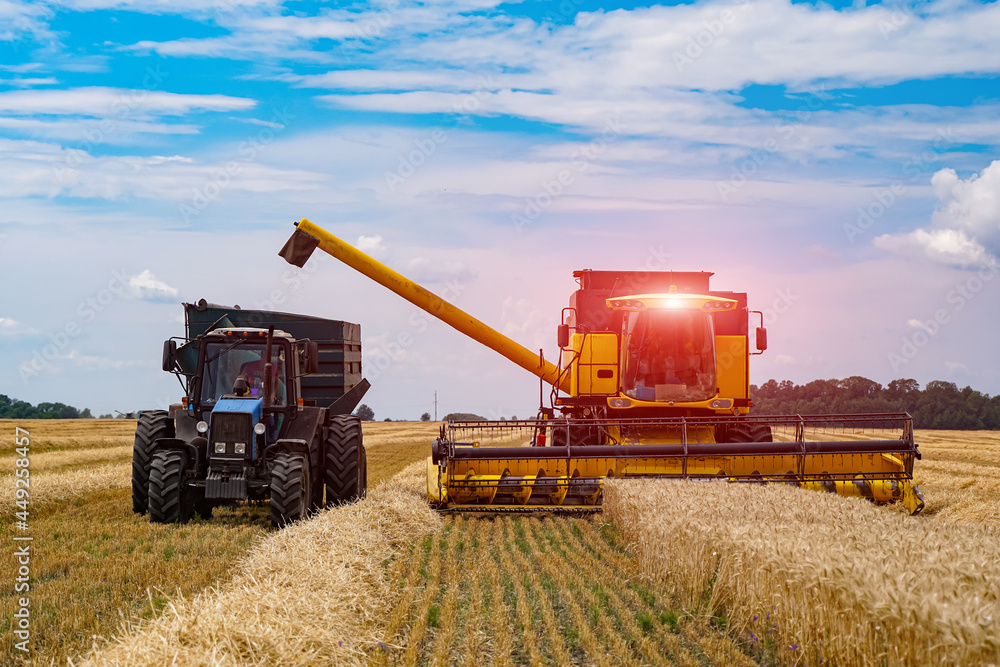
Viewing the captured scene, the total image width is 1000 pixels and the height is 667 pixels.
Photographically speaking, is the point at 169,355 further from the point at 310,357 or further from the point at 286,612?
the point at 286,612

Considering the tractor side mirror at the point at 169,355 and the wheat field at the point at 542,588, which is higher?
the tractor side mirror at the point at 169,355

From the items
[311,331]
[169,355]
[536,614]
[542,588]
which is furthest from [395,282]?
[536,614]

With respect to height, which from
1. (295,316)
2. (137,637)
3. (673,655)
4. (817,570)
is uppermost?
(295,316)

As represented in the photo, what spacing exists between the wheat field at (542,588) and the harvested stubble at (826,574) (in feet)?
0.05

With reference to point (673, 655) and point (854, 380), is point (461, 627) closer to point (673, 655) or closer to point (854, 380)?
point (673, 655)

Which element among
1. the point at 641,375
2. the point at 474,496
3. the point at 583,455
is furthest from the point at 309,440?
the point at 641,375

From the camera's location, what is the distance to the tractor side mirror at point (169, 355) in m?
10.2

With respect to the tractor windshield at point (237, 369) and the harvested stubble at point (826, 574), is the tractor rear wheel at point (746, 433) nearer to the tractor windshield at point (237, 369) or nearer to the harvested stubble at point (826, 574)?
the harvested stubble at point (826, 574)

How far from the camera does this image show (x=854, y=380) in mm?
46375

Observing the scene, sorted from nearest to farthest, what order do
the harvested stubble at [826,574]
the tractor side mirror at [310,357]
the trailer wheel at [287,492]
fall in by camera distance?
1. the harvested stubble at [826,574]
2. the trailer wheel at [287,492]
3. the tractor side mirror at [310,357]

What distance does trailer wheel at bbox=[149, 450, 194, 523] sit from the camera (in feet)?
31.2

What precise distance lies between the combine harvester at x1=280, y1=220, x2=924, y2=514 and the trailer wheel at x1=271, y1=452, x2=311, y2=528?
90.3 inches

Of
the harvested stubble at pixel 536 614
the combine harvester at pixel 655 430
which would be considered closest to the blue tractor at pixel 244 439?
the combine harvester at pixel 655 430

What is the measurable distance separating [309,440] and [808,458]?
647 cm
